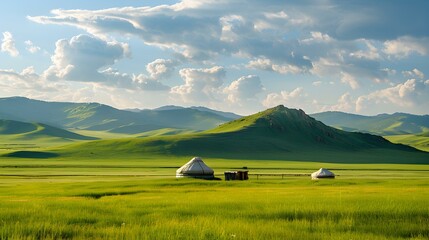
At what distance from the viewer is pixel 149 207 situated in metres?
21.5

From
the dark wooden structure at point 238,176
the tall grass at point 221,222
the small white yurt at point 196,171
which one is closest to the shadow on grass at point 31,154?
the small white yurt at point 196,171

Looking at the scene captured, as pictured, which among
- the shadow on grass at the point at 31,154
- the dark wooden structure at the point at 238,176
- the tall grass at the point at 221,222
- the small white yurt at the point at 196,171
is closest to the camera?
the tall grass at the point at 221,222

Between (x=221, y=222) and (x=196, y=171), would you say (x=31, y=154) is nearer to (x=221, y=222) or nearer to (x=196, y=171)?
(x=196, y=171)

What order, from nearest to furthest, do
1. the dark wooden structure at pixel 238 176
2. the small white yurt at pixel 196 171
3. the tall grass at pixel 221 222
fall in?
the tall grass at pixel 221 222
the dark wooden structure at pixel 238 176
the small white yurt at pixel 196 171

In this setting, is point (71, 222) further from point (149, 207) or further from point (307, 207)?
point (307, 207)

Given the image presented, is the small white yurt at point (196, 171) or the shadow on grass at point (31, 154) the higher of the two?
the shadow on grass at point (31, 154)

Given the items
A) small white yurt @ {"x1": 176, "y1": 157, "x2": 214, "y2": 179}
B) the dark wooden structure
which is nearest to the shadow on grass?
small white yurt @ {"x1": 176, "y1": 157, "x2": 214, "y2": 179}

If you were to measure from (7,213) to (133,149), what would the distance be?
Answer: 17782 cm

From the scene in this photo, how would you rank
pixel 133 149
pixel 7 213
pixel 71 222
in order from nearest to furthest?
pixel 71 222
pixel 7 213
pixel 133 149

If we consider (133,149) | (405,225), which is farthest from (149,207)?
(133,149)

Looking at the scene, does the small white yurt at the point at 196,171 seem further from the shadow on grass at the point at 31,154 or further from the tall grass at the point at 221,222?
the shadow on grass at the point at 31,154

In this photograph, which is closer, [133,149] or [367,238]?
[367,238]

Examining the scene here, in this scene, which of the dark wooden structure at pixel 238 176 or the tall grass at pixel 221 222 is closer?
the tall grass at pixel 221 222

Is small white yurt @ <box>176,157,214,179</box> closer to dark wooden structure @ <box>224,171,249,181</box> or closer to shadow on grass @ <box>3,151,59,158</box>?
dark wooden structure @ <box>224,171,249,181</box>
